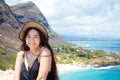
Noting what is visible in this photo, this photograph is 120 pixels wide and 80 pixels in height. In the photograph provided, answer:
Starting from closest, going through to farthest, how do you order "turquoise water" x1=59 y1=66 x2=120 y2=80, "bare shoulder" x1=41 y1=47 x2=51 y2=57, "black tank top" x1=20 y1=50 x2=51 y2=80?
"black tank top" x1=20 y1=50 x2=51 y2=80 < "bare shoulder" x1=41 y1=47 x2=51 y2=57 < "turquoise water" x1=59 y1=66 x2=120 y2=80

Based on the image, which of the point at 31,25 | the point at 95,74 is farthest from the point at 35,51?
the point at 95,74

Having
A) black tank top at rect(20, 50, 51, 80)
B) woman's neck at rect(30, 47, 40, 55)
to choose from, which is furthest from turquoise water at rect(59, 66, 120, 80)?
black tank top at rect(20, 50, 51, 80)

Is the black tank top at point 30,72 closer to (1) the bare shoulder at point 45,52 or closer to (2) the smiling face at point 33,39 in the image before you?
(1) the bare shoulder at point 45,52

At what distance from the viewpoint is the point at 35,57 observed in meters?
6.01

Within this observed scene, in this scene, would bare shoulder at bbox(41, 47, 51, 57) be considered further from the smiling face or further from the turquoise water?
the turquoise water

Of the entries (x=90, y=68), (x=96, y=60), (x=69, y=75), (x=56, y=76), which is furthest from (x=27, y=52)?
(x=96, y=60)

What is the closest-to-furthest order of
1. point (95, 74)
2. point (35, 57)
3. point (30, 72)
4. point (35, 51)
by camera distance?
point (30, 72) → point (35, 57) → point (35, 51) → point (95, 74)

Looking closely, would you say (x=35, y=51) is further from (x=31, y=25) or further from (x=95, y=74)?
(x=95, y=74)

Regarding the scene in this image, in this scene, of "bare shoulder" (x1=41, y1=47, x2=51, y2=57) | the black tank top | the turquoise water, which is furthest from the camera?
the turquoise water

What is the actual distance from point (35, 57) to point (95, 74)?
5996 inches

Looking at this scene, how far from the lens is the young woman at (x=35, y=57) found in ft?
19.1

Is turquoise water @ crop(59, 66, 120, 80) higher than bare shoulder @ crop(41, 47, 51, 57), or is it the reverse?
bare shoulder @ crop(41, 47, 51, 57)

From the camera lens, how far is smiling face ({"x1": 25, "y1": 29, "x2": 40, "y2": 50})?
6090 mm

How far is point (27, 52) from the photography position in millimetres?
6184
